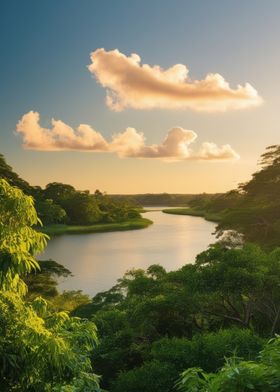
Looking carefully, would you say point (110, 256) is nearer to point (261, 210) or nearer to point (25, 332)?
point (261, 210)

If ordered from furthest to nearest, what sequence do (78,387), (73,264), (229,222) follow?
(73,264) < (229,222) < (78,387)

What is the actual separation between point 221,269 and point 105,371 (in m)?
4.82

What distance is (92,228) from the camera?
89.7 meters

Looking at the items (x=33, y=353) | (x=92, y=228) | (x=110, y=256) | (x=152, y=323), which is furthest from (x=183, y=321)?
(x=92, y=228)

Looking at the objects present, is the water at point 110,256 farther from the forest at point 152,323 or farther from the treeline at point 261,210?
the forest at point 152,323

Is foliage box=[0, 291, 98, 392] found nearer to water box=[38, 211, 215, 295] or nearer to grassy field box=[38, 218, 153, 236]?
water box=[38, 211, 215, 295]

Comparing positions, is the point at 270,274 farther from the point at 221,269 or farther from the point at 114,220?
the point at 114,220

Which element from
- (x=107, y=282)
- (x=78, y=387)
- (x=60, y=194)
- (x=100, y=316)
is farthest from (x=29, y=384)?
(x=60, y=194)

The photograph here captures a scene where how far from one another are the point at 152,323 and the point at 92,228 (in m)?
76.3

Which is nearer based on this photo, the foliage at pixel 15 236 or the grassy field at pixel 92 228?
the foliage at pixel 15 236

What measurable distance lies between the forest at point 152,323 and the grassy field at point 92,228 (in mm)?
54962

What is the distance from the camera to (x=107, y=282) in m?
34.9

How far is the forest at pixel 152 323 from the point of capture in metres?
6.46

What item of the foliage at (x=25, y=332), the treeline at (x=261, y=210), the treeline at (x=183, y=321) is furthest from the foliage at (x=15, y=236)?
the treeline at (x=261, y=210)
